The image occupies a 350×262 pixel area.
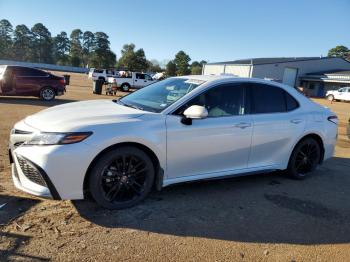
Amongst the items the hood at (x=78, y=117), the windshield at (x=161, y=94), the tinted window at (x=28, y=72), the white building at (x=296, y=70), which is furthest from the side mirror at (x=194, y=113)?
the white building at (x=296, y=70)

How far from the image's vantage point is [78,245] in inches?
136

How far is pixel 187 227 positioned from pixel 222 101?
73.7 inches

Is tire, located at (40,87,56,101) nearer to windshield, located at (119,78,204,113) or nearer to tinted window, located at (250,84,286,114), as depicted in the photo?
windshield, located at (119,78,204,113)

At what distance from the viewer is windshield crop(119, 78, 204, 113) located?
478 centimetres

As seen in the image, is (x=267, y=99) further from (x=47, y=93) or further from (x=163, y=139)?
(x=47, y=93)

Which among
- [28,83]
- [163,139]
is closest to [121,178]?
[163,139]

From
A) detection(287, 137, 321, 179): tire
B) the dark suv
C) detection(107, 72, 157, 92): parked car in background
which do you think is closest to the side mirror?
detection(287, 137, 321, 179): tire

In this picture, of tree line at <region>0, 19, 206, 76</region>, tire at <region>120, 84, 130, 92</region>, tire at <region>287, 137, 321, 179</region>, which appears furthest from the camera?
tree line at <region>0, 19, 206, 76</region>

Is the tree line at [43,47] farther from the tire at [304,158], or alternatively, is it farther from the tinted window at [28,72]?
the tire at [304,158]

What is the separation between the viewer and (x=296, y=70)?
5862 centimetres

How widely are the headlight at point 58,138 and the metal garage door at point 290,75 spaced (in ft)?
187

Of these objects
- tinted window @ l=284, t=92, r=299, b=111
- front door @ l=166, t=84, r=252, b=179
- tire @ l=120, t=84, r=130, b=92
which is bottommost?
tire @ l=120, t=84, r=130, b=92

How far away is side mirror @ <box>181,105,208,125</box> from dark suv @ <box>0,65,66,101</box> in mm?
12883

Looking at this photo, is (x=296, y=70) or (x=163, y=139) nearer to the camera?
(x=163, y=139)
